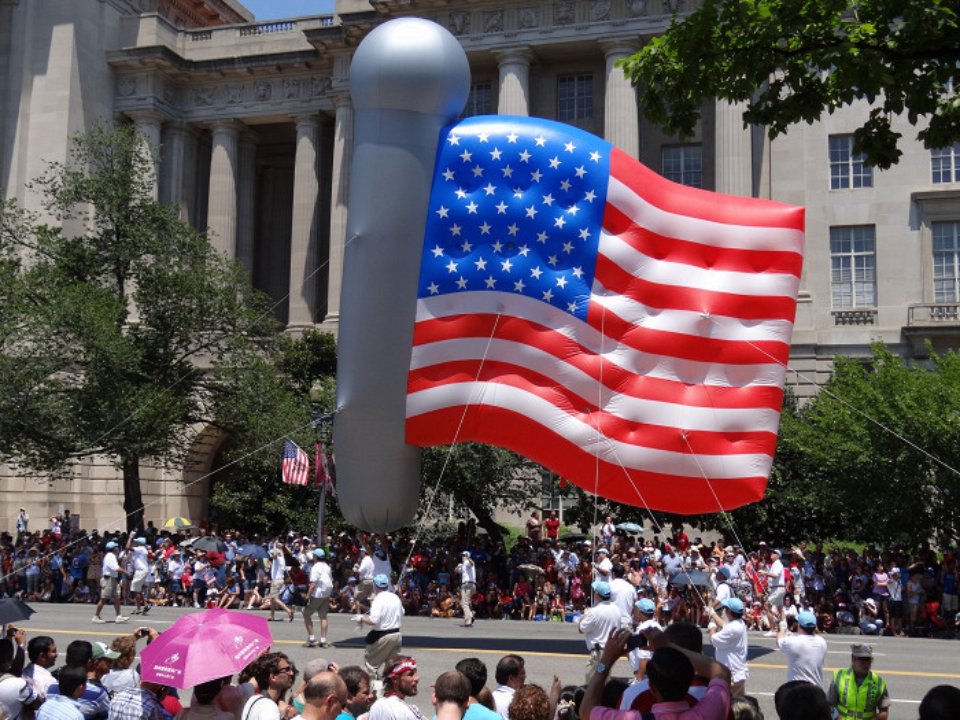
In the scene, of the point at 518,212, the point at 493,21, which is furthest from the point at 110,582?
the point at 493,21

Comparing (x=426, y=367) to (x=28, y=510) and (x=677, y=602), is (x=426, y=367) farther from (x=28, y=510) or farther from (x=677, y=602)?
(x=28, y=510)

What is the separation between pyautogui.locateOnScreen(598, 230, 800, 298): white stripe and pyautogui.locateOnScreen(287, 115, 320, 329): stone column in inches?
1424

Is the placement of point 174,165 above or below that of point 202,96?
below

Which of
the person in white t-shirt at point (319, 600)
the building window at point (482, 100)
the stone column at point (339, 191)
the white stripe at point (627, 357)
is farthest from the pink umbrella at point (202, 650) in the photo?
the building window at point (482, 100)

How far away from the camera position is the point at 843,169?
4441 centimetres

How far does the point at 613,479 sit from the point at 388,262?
4.26 m

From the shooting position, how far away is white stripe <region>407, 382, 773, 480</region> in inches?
618

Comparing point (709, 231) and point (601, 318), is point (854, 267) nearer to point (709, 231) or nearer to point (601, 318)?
point (709, 231)

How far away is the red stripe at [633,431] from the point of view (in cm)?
1572

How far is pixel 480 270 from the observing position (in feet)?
55.0

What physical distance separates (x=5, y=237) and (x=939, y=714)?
37.4 metres

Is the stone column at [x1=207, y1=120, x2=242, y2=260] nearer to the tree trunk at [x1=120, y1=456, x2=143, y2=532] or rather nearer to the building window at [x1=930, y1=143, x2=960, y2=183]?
the tree trunk at [x1=120, y1=456, x2=143, y2=532]

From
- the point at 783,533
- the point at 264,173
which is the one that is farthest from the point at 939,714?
the point at 264,173

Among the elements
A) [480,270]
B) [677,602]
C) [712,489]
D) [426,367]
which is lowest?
[677,602]
